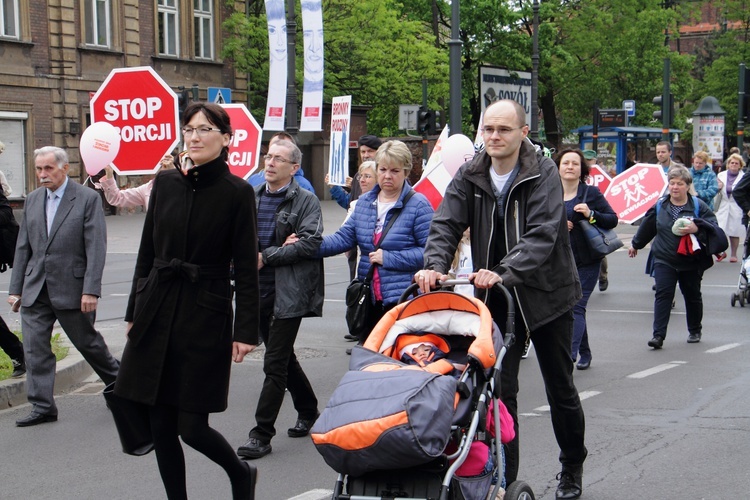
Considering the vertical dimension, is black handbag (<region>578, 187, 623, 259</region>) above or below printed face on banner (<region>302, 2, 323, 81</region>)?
below

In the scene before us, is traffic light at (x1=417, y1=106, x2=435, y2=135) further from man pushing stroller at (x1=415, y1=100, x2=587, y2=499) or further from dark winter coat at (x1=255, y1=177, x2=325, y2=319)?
man pushing stroller at (x1=415, y1=100, x2=587, y2=499)

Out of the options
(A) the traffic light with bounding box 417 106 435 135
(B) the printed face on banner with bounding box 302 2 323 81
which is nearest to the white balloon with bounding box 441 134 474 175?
(B) the printed face on banner with bounding box 302 2 323 81

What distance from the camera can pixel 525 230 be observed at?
5086 mm

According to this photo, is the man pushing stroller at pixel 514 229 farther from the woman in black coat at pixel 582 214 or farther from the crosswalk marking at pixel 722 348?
the crosswalk marking at pixel 722 348

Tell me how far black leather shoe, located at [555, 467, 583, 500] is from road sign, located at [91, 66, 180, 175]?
5.37m

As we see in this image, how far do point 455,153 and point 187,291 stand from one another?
17.2 feet

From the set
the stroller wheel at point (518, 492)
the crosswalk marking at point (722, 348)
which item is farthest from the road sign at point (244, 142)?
the stroller wheel at point (518, 492)

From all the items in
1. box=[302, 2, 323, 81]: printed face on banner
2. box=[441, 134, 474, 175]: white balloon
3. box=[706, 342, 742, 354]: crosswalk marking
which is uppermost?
box=[302, 2, 323, 81]: printed face on banner

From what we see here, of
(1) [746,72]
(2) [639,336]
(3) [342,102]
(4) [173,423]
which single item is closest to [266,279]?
(4) [173,423]

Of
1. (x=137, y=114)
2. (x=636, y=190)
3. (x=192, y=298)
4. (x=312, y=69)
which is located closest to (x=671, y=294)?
(x=636, y=190)

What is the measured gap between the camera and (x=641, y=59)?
166 feet

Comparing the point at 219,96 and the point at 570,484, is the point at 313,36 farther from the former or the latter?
the point at 570,484

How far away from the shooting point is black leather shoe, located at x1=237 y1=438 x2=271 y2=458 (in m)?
6.59

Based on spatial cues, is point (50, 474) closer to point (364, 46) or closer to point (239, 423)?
point (239, 423)
